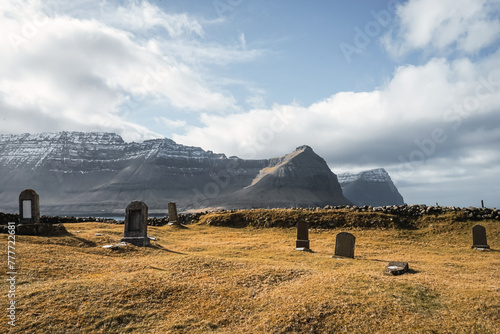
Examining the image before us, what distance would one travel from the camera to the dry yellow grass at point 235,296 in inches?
378

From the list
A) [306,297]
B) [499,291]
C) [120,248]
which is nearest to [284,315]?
[306,297]

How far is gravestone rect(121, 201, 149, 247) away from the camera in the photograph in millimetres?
22141

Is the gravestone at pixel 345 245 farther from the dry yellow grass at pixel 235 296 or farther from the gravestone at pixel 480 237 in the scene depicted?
the gravestone at pixel 480 237

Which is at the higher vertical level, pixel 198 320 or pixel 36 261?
pixel 36 261

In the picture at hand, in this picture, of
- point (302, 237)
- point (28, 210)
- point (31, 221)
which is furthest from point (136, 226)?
point (302, 237)

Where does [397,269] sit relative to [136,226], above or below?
below

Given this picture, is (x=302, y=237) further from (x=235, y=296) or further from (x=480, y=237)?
(x=235, y=296)

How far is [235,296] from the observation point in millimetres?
11664

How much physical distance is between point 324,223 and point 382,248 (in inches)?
385

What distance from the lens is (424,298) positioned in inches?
441

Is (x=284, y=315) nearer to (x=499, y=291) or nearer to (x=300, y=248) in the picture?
(x=499, y=291)

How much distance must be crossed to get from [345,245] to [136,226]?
13744 mm

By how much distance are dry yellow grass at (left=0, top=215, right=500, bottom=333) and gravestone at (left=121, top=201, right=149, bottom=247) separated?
12.2 feet

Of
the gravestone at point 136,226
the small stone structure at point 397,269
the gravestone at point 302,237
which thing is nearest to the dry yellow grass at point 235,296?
the small stone structure at point 397,269
